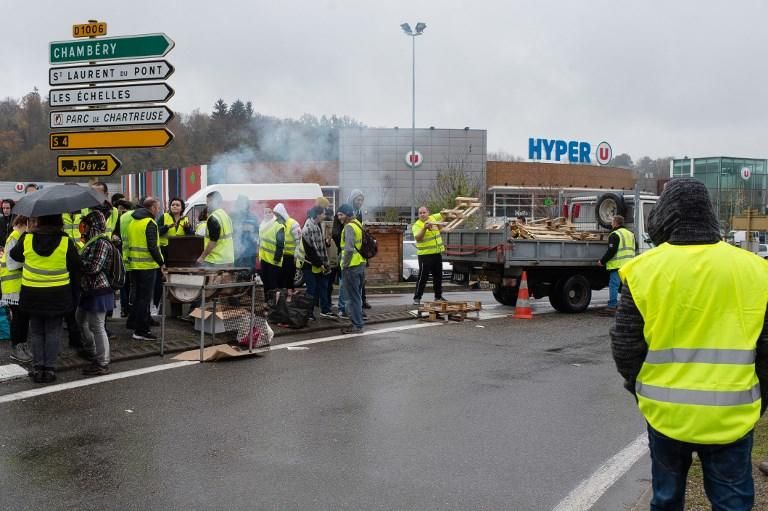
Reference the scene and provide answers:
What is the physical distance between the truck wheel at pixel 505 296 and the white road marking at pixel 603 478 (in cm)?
862

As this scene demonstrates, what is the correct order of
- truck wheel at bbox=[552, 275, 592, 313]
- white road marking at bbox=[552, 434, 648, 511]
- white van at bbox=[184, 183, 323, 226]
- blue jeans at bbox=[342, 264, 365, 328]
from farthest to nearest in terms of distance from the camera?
1. white van at bbox=[184, 183, 323, 226]
2. truck wheel at bbox=[552, 275, 592, 313]
3. blue jeans at bbox=[342, 264, 365, 328]
4. white road marking at bbox=[552, 434, 648, 511]

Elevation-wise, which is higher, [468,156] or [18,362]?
[468,156]

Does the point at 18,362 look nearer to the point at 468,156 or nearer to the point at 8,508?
the point at 8,508

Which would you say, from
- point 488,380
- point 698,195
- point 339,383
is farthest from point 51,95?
point 698,195

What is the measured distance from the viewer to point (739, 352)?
304cm

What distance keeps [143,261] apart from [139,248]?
0.17m

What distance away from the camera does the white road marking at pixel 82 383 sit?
719 centimetres

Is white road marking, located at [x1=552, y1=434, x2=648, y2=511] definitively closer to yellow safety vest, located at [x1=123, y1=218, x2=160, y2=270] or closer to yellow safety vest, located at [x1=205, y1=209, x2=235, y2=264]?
yellow safety vest, located at [x1=123, y1=218, x2=160, y2=270]

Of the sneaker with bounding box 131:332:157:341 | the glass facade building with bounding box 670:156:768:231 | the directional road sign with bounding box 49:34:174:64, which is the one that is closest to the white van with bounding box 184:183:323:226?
the directional road sign with bounding box 49:34:174:64

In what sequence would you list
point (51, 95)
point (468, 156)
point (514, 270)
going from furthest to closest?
point (468, 156), point (514, 270), point (51, 95)

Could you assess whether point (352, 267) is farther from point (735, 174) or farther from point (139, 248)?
→ point (735, 174)

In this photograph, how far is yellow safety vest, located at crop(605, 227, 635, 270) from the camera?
13.3 m

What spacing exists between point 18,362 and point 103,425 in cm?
277

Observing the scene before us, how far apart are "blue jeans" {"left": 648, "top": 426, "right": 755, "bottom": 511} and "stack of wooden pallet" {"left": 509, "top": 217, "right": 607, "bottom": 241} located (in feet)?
33.6
